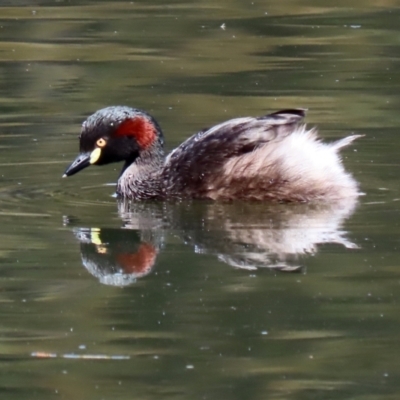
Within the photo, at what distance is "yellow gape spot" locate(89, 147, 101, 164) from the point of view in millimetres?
9289

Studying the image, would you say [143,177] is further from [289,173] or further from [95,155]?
[289,173]

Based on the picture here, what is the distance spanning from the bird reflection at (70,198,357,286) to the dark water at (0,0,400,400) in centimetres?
2

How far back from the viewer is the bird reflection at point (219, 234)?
281 inches

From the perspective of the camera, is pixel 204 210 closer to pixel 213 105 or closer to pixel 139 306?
pixel 139 306

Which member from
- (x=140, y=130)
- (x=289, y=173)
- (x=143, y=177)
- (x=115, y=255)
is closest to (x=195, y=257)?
(x=115, y=255)

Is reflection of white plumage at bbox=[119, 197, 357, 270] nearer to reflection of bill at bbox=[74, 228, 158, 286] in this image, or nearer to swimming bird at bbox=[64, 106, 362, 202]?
swimming bird at bbox=[64, 106, 362, 202]

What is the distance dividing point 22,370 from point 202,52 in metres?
9.89

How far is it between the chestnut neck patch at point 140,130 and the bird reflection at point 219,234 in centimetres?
65

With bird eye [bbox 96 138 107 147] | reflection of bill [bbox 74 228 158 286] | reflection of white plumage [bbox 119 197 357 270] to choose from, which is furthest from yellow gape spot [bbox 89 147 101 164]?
reflection of bill [bbox 74 228 158 286]

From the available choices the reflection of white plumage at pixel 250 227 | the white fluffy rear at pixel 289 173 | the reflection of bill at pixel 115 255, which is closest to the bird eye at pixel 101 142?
the reflection of white plumage at pixel 250 227

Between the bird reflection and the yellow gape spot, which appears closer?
the bird reflection

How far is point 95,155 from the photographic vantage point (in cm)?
930

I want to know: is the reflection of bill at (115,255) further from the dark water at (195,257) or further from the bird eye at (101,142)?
the bird eye at (101,142)

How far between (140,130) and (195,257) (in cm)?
242
